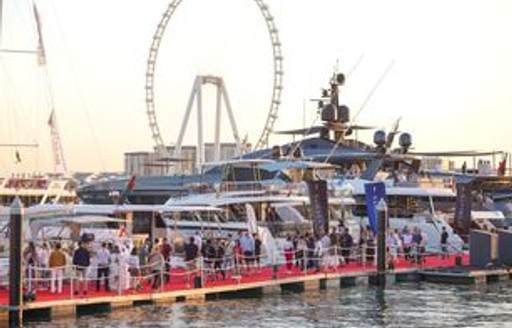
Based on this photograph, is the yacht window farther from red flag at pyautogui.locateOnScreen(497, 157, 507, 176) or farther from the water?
red flag at pyautogui.locateOnScreen(497, 157, 507, 176)

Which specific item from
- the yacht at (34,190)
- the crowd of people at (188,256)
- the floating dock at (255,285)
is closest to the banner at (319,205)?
the crowd of people at (188,256)

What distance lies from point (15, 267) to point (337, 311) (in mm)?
10567

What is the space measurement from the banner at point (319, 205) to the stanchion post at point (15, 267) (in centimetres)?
1772

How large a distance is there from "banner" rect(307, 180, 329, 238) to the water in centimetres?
432

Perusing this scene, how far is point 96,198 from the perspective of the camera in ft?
281

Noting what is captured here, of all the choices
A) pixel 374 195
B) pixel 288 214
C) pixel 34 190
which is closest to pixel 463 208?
pixel 288 214

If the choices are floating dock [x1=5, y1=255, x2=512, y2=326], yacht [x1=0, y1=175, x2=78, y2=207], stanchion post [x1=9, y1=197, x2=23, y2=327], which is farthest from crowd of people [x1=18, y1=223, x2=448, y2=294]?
yacht [x1=0, y1=175, x2=78, y2=207]

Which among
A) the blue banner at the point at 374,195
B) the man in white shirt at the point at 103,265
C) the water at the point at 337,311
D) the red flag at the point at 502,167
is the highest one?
the red flag at the point at 502,167

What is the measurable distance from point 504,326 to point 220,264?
11.5m

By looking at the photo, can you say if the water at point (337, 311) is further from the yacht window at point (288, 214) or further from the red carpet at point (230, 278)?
the yacht window at point (288, 214)

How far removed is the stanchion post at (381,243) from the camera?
1602 inches

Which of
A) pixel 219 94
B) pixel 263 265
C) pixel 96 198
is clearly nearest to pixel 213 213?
pixel 263 265

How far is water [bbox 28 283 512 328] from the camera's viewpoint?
2923 centimetres

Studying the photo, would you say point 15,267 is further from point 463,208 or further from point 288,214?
point 463,208
